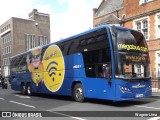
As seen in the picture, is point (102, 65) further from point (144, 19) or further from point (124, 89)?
point (144, 19)

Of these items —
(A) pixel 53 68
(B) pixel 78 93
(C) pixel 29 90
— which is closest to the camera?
(B) pixel 78 93

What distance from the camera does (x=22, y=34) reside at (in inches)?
3371

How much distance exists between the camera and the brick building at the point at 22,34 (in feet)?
275

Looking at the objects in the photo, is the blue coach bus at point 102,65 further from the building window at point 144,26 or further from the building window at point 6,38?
the building window at point 6,38

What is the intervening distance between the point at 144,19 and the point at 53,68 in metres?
12.5

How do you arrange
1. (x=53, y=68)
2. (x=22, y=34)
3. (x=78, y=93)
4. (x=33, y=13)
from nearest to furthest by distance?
(x=78, y=93) < (x=53, y=68) < (x=22, y=34) < (x=33, y=13)

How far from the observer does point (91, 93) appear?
1523cm

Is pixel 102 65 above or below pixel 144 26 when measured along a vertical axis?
below

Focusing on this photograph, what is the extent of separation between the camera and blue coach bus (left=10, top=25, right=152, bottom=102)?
1376cm

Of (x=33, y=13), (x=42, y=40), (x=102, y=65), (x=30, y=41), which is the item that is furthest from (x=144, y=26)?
(x=33, y=13)

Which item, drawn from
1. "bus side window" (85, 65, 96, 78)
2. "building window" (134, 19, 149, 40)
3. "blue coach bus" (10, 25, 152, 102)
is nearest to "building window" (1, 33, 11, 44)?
"building window" (134, 19, 149, 40)

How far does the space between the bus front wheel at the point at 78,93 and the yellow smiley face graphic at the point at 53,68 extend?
63.3 inches

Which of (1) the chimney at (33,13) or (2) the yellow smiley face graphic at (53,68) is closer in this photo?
(2) the yellow smiley face graphic at (53,68)

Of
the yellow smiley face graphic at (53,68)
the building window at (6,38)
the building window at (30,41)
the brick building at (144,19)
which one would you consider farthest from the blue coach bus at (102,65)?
the building window at (6,38)
